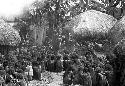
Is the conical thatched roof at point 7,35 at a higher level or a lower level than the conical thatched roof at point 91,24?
lower

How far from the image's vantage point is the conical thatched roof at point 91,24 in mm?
9766

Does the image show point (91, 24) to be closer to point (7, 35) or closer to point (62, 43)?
point (7, 35)

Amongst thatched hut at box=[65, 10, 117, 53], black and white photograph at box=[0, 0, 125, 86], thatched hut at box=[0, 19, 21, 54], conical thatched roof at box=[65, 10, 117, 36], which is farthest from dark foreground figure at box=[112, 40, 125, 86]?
thatched hut at box=[0, 19, 21, 54]

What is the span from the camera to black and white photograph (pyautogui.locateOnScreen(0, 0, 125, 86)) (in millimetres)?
7070

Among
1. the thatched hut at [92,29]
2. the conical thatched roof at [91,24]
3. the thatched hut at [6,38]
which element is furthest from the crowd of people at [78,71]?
the thatched hut at [6,38]

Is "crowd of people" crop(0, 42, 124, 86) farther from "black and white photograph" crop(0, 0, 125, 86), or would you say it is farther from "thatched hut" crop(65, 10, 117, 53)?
"thatched hut" crop(65, 10, 117, 53)

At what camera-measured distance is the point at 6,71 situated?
24.3ft

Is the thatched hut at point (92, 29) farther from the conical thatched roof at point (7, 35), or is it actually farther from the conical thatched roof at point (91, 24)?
the conical thatched roof at point (7, 35)

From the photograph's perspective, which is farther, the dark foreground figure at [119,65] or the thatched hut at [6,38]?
the thatched hut at [6,38]

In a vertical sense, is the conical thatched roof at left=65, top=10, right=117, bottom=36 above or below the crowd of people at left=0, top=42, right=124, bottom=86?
above

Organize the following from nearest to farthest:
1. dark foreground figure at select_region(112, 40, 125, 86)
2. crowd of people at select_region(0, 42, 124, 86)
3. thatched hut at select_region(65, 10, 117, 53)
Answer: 1. dark foreground figure at select_region(112, 40, 125, 86)
2. crowd of people at select_region(0, 42, 124, 86)
3. thatched hut at select_region(65, 10, 117, 53)

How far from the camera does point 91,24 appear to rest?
9.96 metres

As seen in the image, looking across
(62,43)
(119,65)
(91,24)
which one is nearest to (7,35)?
(91,24)

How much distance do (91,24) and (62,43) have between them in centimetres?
363
